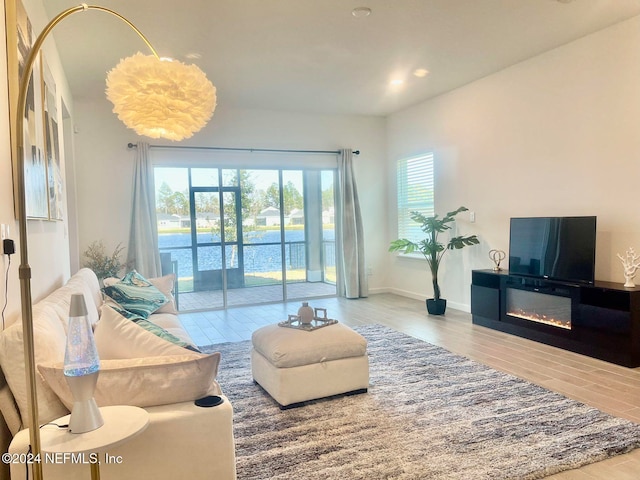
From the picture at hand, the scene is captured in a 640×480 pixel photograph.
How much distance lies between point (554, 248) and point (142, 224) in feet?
16.3

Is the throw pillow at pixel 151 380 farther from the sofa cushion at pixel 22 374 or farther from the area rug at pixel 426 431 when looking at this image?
the area rug at pixel 426 431

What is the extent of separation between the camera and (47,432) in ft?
4.55

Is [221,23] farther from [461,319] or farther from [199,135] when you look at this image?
[461,319]

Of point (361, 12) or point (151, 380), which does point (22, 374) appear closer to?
point (151, 380)

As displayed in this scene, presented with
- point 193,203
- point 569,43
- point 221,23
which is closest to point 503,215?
point 569,43

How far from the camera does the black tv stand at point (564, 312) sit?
3.63 m

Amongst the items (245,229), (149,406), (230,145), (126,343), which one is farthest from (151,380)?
(230,145)

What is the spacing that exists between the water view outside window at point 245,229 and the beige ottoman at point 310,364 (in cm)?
348

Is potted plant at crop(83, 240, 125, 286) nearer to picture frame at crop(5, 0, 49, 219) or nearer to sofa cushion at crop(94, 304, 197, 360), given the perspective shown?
picture frame at crop(5, 0, 49, 219)

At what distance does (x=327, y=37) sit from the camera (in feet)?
13.3

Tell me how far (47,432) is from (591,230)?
428cm

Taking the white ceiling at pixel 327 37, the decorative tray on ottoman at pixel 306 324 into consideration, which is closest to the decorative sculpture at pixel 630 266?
the white ceiling at pixel 327 37

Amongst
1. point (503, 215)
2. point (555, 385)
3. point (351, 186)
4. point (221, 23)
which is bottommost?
point (555, 385)

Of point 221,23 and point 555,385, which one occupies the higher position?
point 221,23
